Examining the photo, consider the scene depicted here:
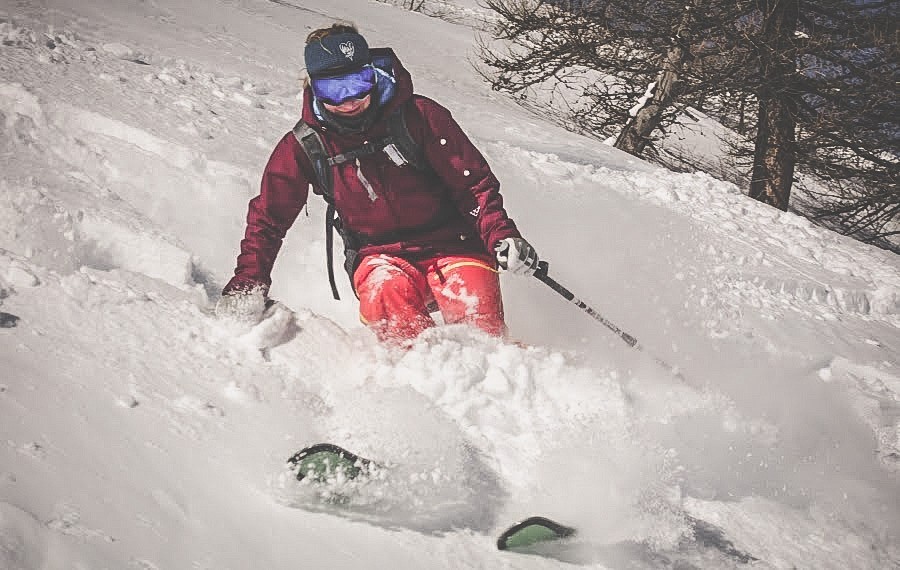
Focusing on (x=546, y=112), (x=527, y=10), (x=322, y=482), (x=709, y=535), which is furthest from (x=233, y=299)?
(x=546, y=112)

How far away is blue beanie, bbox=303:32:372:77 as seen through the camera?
9.46 ft

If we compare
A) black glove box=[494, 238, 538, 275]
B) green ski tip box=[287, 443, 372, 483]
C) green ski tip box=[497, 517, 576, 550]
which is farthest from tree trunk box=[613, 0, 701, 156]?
green ski tip box=[287, 443, 372, 483]

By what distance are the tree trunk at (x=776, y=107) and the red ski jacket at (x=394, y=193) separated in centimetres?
695

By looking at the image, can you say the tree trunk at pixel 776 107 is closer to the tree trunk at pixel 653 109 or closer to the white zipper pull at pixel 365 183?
the tree trunk at pixel 653 109

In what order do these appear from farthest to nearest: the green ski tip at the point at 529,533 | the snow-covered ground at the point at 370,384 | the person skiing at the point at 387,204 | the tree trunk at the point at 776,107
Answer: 1. the tree trunk at the point at 776,107
2. the person skiing at the point at 387,204
3. the green ski tip at the point at 529,533
4. the snow-covered ground at the point at 370,384

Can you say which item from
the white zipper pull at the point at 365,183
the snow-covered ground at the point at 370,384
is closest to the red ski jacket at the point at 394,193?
the white zipper pull at the point at 365,183

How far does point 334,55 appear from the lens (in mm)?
2881

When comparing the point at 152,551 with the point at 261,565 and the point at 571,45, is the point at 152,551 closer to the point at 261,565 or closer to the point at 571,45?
the point at 261,565

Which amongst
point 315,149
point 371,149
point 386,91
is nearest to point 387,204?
point 371,149

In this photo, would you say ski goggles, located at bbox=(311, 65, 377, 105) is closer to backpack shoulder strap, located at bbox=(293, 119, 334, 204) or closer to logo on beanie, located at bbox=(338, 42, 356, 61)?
logo on beanie, located at bbox=(338, 42, 356, 61)

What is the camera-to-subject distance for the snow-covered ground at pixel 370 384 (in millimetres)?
2045

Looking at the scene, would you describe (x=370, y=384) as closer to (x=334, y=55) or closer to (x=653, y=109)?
(x=334, y=55)

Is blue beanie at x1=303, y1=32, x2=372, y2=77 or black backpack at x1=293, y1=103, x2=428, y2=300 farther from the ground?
blue beanie at x1=303, y1=32, x2=372, y2=77

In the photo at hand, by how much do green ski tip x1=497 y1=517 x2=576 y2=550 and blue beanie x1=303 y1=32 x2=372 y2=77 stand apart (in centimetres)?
194
